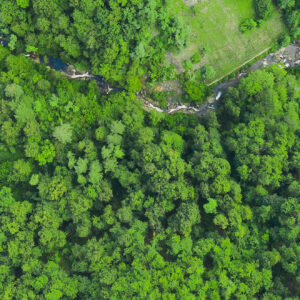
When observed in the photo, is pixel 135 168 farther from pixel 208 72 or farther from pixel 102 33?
pixel 102 33

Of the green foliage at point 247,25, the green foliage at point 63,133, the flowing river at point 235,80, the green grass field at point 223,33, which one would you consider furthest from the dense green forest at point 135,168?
the flowing river at point 235,80

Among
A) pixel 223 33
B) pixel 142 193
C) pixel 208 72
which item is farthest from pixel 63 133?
pixel 223 33

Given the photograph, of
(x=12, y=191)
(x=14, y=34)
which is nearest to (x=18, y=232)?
(x=12, y=191)

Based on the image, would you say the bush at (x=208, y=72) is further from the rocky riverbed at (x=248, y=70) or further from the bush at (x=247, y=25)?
the bush at (x=247, y=25)

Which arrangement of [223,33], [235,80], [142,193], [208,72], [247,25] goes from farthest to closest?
[235,80] → [223,33] → [247,25] → [208,72] → [142,193]

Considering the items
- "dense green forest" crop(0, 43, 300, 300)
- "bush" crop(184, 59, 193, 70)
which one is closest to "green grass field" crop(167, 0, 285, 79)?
"bush" crop(184, 59, 193, 70)

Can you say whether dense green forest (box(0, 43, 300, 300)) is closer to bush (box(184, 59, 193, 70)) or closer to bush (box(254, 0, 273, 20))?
bush (box(184, 59, 193, 70))
